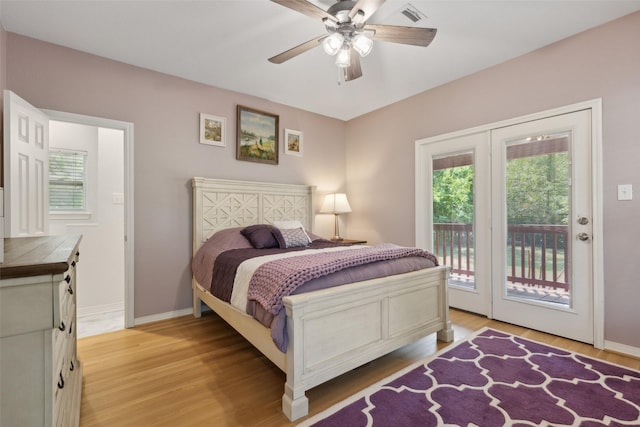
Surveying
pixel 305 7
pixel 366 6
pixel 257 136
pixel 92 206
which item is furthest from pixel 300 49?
pixel 92 206

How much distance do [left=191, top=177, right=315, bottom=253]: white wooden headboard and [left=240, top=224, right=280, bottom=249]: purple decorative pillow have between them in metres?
0.44

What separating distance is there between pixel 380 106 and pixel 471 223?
2052 mm

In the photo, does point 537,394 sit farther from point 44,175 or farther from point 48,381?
point 44,175

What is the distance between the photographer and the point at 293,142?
13.8ft

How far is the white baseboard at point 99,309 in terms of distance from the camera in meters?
3.33

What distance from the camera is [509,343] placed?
98.3 inches

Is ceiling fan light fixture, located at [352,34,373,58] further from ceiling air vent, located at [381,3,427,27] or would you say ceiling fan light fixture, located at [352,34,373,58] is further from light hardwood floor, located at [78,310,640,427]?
light hardwood floor, located at [78,310,640,427]

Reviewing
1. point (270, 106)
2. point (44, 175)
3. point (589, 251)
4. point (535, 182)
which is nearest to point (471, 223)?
point (535, 182)

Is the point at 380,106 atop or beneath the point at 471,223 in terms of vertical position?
atop

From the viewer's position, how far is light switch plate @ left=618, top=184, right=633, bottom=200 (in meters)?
2.30

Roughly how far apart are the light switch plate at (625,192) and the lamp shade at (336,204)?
2.82m

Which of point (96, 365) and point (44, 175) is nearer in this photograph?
point (96, 365)

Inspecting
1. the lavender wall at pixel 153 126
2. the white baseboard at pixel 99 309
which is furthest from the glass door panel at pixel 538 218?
the white baseboard at pixel 99 309

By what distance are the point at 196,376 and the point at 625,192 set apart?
11.6 feet
